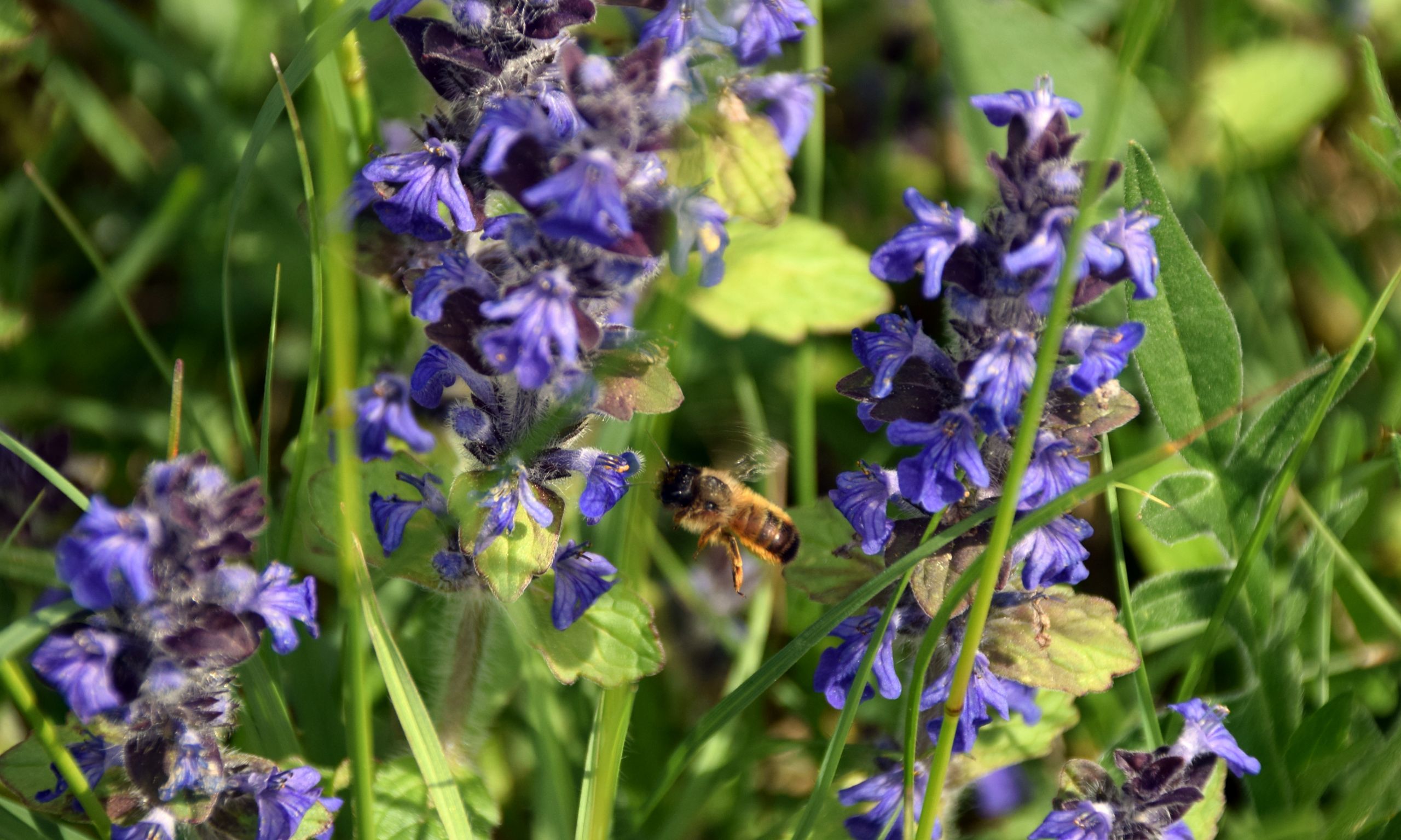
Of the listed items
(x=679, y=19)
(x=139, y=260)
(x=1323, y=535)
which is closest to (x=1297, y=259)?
(x=1323, y=535)

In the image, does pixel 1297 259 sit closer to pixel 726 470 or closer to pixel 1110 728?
pixel 1110 728

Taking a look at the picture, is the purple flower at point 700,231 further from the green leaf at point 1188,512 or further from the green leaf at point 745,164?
the green leaf at point 1188,512

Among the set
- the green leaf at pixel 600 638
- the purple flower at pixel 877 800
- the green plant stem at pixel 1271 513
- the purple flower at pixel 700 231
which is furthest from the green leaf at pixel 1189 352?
the green leaf at pixel 600 638

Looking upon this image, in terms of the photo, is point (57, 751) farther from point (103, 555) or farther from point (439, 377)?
point (439, 377)

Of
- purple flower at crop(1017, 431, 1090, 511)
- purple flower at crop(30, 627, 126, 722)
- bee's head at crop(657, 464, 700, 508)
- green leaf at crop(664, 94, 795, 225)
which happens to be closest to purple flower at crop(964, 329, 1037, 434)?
purple flower at crop(1017, 431, 1090, 511)

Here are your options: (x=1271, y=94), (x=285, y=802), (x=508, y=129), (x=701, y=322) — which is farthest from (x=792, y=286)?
(x=1271, y=94)

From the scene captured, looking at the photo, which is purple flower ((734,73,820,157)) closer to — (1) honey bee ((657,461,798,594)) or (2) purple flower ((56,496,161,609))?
(1) honey bee ((657,461,798,594))
